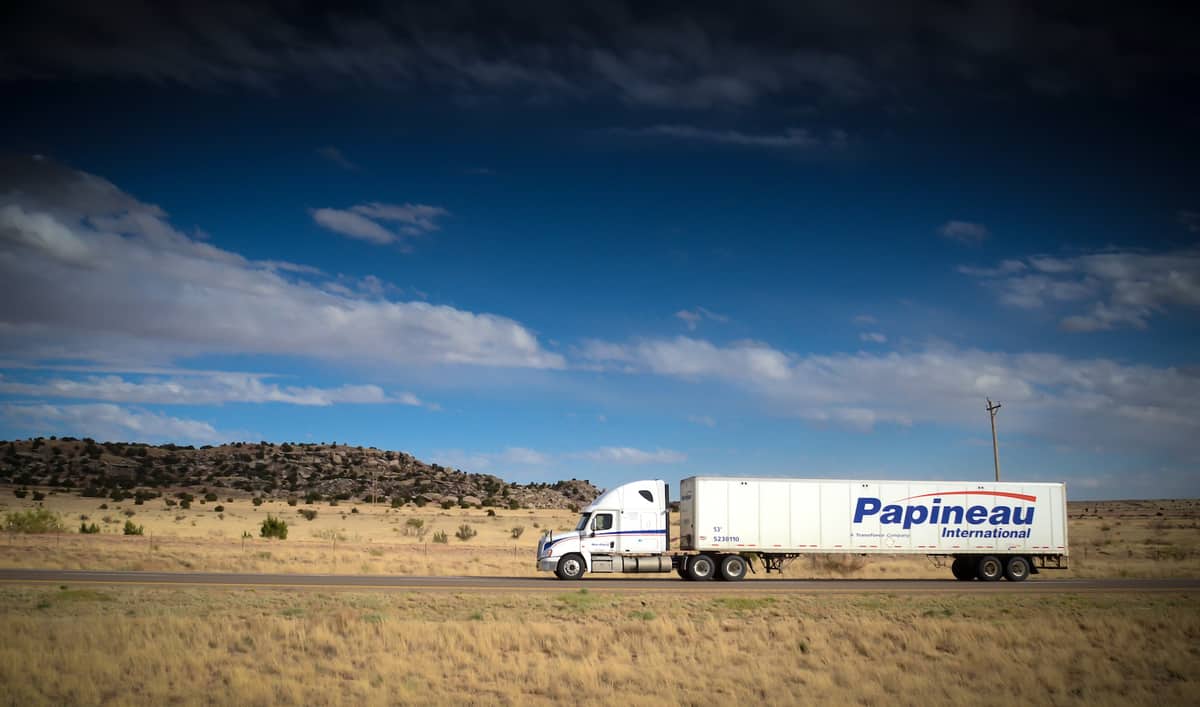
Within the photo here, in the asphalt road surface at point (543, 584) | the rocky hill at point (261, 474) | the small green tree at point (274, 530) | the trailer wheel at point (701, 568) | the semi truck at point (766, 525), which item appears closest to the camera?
the asphalt road surface at point (543, 584)

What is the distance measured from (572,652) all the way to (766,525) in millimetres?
18132

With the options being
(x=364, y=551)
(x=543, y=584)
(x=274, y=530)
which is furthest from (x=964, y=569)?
(x=274, y=530)

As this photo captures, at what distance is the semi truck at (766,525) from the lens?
34156mm

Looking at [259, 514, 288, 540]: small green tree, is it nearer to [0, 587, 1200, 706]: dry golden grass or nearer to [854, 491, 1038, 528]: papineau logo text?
[0, 587, 1200, 706]: dry golden grass

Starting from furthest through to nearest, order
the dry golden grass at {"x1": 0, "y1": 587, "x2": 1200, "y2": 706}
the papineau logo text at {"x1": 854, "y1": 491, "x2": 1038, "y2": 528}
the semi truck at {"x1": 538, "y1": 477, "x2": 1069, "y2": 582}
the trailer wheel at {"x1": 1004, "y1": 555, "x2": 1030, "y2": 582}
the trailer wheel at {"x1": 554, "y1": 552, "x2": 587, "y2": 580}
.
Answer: the trailer wheel at {"x1": 1004, "y1": 555, "x2": 1030, "y2": 582} < the papineau logo text at {"x1": 854, "y1": 491, "x2": 1038, "y2": 528} < the semi truck at {"x1": 538, "y1": 477, "x2": 1069, "y2": 582} < the trailer wheel at {"x1": 554, "y1": 552, "x2": 587, "y2": 580} < the dry golden grass at {"x1": 0, "y1": 587, "x2": 1200, "y2": 706}

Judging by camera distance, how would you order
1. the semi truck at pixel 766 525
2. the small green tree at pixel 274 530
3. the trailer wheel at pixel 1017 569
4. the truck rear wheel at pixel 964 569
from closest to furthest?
the semi truck at pixel 766 525 → the trailer wheel at pixel 1017 569 → the truck rear wheel at pixel 964 569 → the small green tree at pixel 274 530

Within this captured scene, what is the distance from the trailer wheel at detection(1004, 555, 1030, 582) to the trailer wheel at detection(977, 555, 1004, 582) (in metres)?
0.30

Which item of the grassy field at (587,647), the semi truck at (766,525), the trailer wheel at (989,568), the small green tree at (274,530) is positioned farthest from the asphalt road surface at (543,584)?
the small green tree at (274,530)

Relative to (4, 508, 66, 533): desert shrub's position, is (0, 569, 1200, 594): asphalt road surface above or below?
below

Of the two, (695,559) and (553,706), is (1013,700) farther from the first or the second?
(695,559)

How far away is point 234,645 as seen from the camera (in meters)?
17.6

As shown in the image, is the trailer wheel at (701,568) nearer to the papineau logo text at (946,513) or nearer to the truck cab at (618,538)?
the truck cab at (618,538)

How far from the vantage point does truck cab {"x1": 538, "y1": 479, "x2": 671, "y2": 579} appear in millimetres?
33906

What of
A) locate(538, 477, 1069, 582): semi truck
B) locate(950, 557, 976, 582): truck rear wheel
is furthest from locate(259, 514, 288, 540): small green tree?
locate(950, 557, 976, 582): truck rear wheel
